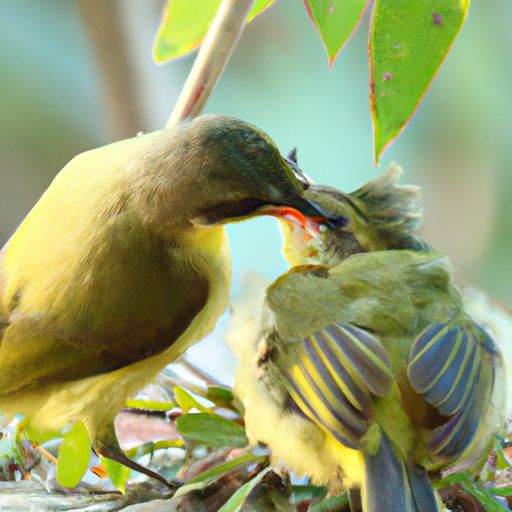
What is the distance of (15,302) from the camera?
983 mm

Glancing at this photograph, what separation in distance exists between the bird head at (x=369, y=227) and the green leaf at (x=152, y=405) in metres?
0.26

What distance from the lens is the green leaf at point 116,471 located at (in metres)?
1.00

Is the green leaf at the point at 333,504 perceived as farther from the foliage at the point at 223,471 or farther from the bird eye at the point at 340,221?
the bird eye at the point at 340,221

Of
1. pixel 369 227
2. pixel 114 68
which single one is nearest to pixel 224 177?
pixel 369 227

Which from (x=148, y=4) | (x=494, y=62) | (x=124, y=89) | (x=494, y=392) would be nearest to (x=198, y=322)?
(x=494, y=392)

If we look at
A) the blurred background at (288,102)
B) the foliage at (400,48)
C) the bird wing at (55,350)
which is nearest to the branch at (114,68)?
the blurred background at (288,102)

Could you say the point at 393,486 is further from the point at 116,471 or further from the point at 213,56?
the point at 213,56

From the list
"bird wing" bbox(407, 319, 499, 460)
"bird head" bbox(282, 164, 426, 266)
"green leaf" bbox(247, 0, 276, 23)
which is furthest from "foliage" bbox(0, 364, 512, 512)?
"green leaf" bbox(247, 0, 276, 23)

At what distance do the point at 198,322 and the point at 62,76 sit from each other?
5.31 ft

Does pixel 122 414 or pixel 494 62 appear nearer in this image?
pixel 122 414

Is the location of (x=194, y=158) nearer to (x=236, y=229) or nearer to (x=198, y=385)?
(x=198, y=385)

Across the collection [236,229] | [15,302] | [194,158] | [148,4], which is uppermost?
[148,4]

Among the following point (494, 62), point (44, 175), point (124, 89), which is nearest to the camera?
point (124, 89)

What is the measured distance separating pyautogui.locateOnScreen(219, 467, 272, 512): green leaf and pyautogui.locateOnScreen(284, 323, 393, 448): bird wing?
0.10 m
